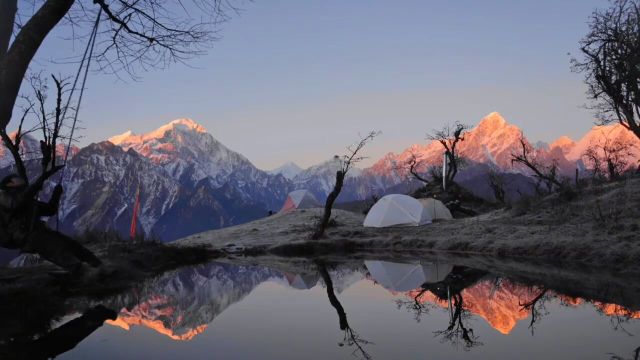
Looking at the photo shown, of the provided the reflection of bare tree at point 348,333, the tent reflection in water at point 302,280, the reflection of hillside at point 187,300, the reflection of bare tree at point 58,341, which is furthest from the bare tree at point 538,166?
the reflection of bare tree at point 58,341

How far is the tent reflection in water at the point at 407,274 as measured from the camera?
538 inches

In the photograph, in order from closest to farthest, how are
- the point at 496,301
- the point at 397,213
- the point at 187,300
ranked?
the point at 496,301 → the point at 187,300 → the point at 397,213

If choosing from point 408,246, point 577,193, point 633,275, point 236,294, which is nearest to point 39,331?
point 236,294

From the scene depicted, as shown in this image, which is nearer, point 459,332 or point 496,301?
point 459,332

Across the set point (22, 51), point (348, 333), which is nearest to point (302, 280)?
point (348, 333)

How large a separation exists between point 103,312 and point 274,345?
12.2ft

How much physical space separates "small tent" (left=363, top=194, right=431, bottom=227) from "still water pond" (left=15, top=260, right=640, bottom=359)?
26.2 m

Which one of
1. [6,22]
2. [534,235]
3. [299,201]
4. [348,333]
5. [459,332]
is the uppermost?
[299,201]

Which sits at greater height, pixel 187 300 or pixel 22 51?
pixel 22 51

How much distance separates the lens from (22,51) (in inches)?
298

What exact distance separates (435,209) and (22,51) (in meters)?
39.5

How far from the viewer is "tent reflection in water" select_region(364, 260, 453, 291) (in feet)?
44.8

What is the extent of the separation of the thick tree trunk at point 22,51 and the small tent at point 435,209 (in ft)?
123

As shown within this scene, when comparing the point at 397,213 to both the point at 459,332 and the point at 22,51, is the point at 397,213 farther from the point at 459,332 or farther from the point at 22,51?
the point at 22,51
